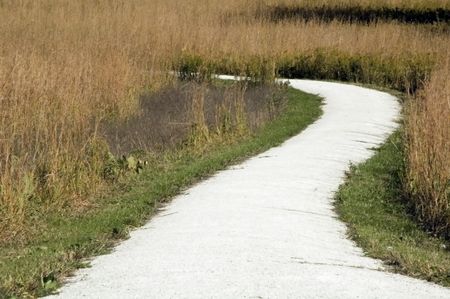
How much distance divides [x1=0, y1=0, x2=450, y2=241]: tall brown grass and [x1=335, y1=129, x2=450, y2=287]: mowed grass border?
856 millimetres

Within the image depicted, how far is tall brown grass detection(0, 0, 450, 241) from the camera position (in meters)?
9.36

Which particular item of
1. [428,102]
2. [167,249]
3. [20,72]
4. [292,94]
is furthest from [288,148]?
[292,94]

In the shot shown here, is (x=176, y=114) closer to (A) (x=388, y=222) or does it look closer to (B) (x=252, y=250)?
(A) (x=388, y=222)

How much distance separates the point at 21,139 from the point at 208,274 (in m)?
4.99

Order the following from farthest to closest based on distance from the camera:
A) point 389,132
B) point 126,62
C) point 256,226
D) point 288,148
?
point 126,62, point 389,132, point 288,148, point 256,226

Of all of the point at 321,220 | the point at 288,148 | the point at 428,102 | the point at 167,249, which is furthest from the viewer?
the point at 288,148

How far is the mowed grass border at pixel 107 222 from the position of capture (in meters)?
6.18

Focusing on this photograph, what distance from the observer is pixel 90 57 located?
53.7 feet

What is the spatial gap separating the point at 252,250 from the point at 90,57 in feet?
34.5

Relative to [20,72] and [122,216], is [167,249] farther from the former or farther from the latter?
[20,72]

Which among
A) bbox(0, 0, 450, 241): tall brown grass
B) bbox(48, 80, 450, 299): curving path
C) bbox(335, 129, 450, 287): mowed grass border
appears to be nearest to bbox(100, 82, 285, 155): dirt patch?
bbox(0, 0, 450, 241): tall brown grass

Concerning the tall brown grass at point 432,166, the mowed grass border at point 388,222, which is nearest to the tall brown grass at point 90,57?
the tall brown grass at point 432,166

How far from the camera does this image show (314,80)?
24.0 meters

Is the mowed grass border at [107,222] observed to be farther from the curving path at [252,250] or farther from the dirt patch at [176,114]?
the dirt patch at [176,114]
